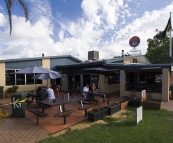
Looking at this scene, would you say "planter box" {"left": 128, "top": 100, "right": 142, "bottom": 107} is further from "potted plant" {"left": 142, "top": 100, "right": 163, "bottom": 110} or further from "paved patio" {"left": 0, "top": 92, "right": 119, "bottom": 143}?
"paved patio" {"left": 0, "top": 92, "right": 119, "bottom": 143}

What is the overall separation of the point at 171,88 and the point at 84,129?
10702 millimetres

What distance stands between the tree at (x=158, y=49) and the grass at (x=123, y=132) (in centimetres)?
2144

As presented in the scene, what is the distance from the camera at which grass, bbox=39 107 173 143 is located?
419 cm

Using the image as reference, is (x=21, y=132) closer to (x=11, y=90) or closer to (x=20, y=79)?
(x=11, y=90)

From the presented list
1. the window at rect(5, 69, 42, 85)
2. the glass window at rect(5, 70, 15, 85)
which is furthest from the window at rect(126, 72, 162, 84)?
the glass window at rect(5, 70, 15, 85)

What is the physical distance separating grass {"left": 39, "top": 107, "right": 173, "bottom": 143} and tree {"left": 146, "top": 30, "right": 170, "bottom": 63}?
70.3 ft

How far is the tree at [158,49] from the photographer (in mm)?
24188

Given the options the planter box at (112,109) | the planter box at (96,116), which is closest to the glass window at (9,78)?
the planter box at (96,116)

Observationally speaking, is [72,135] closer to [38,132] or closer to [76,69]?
[38,132]

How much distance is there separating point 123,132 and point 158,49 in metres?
23.8

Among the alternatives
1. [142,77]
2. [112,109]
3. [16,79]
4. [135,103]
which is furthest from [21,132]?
[142,77]

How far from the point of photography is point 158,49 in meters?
24.5

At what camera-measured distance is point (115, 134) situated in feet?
15.0

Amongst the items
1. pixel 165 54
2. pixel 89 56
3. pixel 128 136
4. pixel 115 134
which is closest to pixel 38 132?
pixel 115 134
